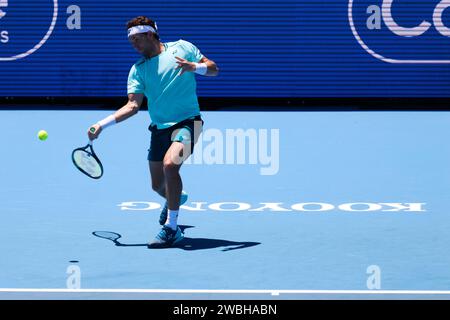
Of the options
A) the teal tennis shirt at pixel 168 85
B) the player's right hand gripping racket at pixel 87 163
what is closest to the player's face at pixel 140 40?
the teal tennis shirt at pixel 168 85

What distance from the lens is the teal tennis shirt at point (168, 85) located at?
10133mm

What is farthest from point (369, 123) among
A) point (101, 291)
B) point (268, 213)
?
point (101, 291)

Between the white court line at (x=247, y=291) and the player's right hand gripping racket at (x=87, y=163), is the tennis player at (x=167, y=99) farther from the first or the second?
the white court line at (x=247, y=291)

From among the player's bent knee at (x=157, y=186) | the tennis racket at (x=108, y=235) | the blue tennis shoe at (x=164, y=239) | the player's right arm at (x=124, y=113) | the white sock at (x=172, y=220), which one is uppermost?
the player's right arm at (x=124, y=113)

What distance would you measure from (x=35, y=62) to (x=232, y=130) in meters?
4.97

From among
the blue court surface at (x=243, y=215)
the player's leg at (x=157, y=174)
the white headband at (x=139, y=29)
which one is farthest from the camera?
the player's leg at (x=157, y=174)

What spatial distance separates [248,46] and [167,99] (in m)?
10.5

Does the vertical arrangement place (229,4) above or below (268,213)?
above

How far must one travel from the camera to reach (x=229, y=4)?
67.0ft

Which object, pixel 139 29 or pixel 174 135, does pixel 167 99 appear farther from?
pixel 139 29

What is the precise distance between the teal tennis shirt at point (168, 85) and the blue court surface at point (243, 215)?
1116mm

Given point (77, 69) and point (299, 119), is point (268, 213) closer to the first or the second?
point (299, 119)

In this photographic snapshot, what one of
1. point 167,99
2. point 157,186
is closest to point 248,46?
point 157,186

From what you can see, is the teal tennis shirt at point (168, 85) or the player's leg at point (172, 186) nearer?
the player's leg at point (172, 186)
